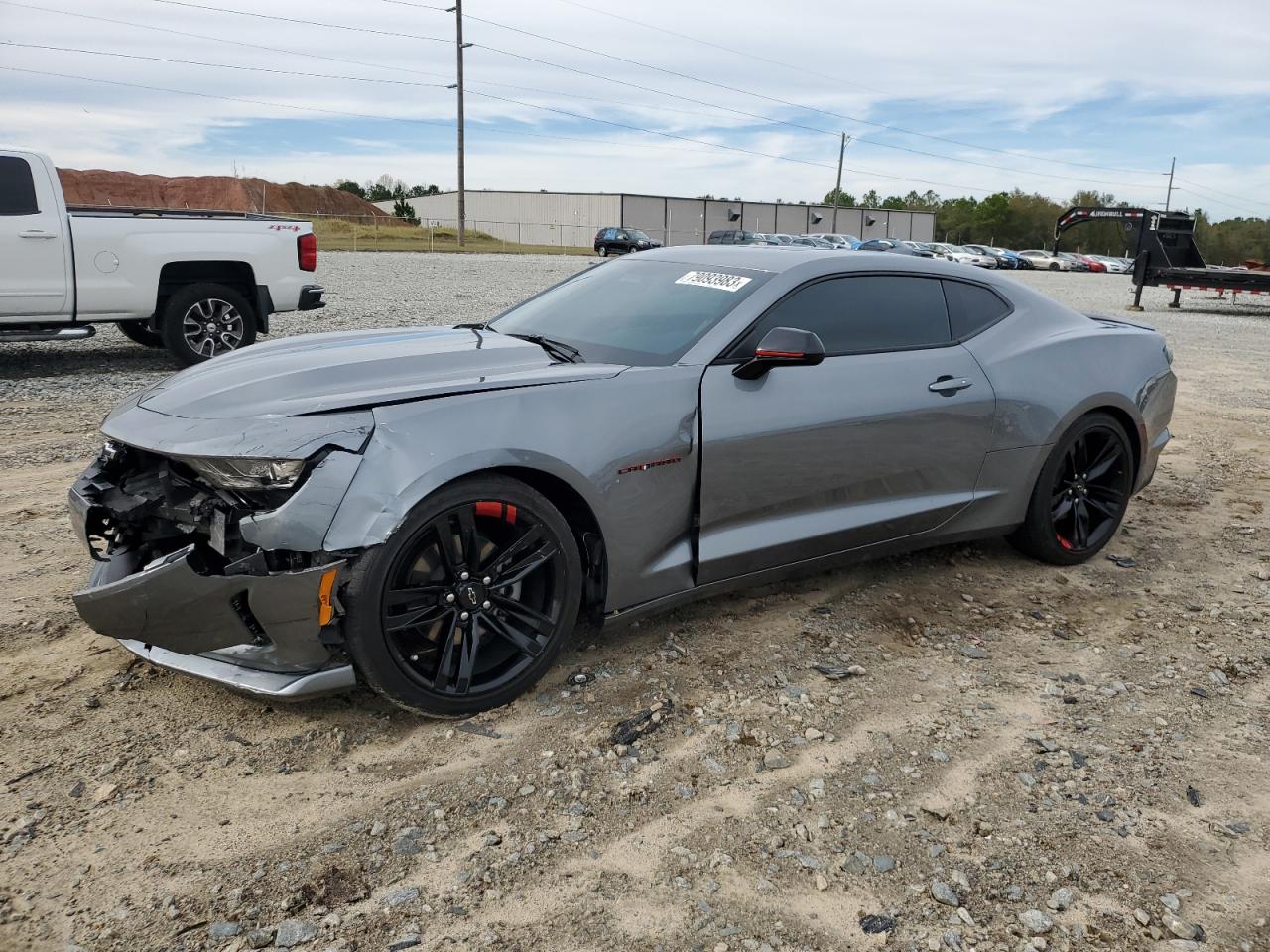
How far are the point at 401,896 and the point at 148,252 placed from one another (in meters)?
8.39

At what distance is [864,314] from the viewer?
428 cm

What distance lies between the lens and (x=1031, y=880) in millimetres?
2639

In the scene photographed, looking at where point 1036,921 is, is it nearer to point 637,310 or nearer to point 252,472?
point 252,472

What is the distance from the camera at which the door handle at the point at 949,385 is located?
4.31 meters

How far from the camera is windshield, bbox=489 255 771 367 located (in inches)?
153

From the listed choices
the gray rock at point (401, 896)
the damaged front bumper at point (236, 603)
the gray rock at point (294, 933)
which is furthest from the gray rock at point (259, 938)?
the damaged front bumper at point (236, 603)

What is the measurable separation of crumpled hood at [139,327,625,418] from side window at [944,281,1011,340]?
1811mm

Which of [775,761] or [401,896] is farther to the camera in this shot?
[775,761]

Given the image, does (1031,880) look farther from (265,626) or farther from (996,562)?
(996,562)

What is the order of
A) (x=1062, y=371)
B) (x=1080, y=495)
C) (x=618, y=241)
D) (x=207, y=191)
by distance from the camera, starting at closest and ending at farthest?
(x=1062, y=371) < (x=1080, y=495) < (x=618, y=241) < (x=207, y=191)

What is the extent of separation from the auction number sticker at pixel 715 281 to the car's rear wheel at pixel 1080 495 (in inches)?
71.4

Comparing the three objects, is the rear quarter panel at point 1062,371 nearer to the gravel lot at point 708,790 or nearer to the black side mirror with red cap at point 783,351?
the gravel lot at point 708,790

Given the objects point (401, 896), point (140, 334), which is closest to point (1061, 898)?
point (401, 896)

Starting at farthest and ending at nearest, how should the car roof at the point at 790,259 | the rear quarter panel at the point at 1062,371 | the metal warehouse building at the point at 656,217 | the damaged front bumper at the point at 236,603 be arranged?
the metal warehouse building at the point at 656,217
the rear quarter panel at the point at 1062,371
the car roof at the point at 790,259
the damaged front bumper at the point at 236,603
